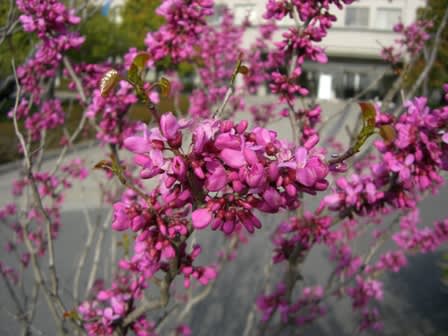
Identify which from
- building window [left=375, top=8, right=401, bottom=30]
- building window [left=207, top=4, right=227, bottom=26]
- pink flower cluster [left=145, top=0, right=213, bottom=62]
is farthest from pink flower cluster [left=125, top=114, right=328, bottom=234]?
building window [left=375, top=8, right=401, bottom=30]

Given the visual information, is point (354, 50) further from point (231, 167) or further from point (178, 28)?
point (231, 167)

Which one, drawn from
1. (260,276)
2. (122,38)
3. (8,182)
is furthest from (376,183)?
(122,38)

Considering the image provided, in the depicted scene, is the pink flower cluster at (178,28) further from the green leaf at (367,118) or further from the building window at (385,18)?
the building window at (385,18)

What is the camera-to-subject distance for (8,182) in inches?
260

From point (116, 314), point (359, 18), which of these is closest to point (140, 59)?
point (116, 314)

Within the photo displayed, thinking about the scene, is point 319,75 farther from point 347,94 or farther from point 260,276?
point 260,276

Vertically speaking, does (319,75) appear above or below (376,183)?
below

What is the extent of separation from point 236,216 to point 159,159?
18 cm

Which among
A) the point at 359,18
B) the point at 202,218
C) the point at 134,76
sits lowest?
the point at 359,18

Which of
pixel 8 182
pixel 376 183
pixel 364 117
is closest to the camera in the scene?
pixel 364 117

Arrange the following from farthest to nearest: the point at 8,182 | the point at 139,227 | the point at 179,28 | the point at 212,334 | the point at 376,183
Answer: the point at 8,182, the point at 212,334, the point at 179,28, the point at 376,183, the point at 139,227

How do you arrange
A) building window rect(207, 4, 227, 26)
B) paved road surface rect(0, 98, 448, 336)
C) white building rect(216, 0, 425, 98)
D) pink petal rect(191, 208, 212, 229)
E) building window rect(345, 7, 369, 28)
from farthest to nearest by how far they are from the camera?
building window rect(345, 7, 369, 28)
white building rect(216, 0, 425, 98)
building window rect(207, 4, 227, 26)
paved road surface rect(0, 98, 448, 336)
pink petal rect(191, 208, 212, 229)

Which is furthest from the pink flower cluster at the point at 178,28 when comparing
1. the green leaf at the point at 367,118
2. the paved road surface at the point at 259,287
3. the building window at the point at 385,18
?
the building window at the point at 385,18

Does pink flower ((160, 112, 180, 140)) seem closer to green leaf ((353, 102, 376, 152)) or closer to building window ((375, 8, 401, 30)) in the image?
green leaf ((353, 102, 376, 152))
